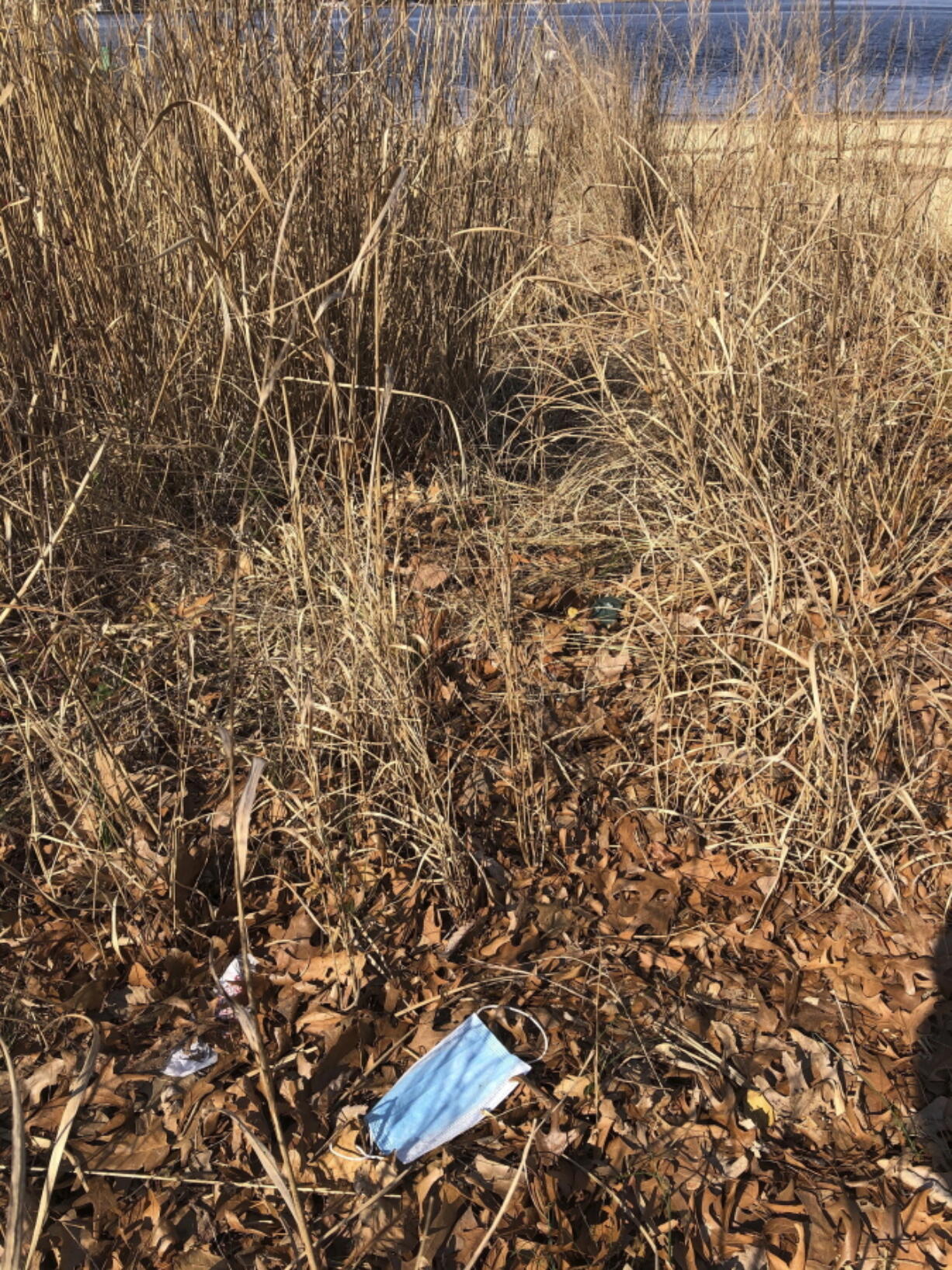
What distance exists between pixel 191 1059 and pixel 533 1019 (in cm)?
57

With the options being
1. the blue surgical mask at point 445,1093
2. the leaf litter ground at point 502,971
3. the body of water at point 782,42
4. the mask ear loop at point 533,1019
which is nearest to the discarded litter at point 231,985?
the leaf litter ground at point 502,971

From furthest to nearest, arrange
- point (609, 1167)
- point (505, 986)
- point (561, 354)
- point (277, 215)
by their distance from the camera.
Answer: point (561, 354)
point (277, 215)
point (505, 986)
point (609, 1167)

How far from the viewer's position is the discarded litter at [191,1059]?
5.01ft

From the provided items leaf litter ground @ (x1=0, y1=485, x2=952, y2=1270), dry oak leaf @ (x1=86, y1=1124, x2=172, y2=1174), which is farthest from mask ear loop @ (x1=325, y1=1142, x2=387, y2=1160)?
dry oak leaf @ (x1=86, y1=1124, x2=172, y2=1174)

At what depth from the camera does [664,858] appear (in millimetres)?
1857

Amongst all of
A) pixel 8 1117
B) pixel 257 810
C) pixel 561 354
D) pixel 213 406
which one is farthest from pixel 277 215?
pixel 8 1117

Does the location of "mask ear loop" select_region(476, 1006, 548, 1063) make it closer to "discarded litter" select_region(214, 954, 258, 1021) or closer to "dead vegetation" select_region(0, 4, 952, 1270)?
"dead vegetation" select_region(0, 4, 952, 1270)

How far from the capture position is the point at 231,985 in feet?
5.44

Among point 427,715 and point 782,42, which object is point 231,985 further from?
point 782,42

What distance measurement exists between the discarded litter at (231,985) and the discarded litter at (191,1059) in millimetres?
55

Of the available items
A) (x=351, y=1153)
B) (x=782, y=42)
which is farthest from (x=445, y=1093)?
(x=782, y=42)

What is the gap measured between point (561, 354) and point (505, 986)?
2.65m

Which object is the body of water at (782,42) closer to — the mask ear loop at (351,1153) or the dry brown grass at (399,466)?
the dry brown grass at (399,466)

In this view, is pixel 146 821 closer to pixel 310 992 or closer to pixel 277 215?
pixel 310 992
